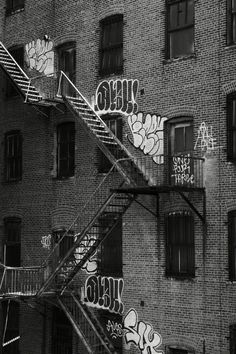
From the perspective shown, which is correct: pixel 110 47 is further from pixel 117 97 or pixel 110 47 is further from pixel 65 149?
pixel 65 149

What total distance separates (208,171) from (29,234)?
26.9 ft

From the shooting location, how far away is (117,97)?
66.8 ft

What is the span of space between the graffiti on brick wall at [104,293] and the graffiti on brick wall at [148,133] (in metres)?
4.12

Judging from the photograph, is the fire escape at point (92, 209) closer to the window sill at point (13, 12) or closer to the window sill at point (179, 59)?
the window sill at point (179, 59)

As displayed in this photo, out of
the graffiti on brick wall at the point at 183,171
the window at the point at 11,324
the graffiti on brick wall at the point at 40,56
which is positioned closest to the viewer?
the graffiti on brick wall at the point at 183,171

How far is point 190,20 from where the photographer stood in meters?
18.6

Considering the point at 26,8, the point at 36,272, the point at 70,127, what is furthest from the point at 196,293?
the point at 26,8

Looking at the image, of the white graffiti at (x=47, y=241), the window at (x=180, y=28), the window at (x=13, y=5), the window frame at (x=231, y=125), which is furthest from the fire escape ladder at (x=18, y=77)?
the window frame at (x=231, y=125)

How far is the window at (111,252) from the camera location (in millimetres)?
19953

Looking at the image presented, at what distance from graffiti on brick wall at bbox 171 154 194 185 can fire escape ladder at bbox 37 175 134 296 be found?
1553 millimetres

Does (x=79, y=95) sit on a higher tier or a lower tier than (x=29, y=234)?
higher

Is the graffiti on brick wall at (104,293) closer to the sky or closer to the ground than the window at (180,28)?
closer to the ground

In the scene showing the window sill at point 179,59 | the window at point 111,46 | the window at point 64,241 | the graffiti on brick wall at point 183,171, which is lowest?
the window at point 64,241

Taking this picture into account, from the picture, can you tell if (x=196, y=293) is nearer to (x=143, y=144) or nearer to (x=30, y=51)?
(x=143, y=144)
